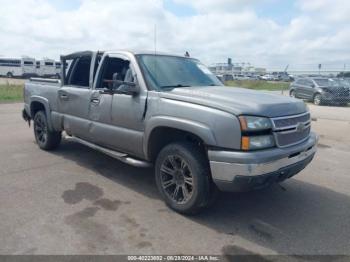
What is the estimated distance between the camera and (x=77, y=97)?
559cm

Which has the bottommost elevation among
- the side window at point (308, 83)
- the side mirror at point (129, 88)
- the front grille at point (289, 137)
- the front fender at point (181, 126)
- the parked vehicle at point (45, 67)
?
→ the front grille at point (289, 137)

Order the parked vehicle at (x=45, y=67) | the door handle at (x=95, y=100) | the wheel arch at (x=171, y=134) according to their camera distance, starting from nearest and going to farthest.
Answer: the wheel arch at (x=171, y=134) < the door handle at (x=95, y=100) < the parked vehicle at (x=45, y=67)

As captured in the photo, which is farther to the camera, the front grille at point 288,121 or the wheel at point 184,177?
the wheel at point 184,177

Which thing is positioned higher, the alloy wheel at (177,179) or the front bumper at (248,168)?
the front bumper at (248,168)

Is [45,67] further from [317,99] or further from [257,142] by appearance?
[257,142]

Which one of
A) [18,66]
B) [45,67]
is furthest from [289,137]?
[45,67]

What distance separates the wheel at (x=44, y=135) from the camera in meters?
6.75

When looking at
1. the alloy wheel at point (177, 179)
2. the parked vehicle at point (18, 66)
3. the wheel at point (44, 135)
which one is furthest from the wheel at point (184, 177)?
the parked vehicle at point (18, 66)

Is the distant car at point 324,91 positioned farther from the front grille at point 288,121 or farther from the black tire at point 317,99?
the front grille at point 288,121

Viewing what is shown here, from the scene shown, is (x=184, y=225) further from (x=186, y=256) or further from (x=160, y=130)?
(x=160, y=130)

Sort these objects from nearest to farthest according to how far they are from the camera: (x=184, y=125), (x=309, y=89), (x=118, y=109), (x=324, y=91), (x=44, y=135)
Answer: (x=184, y=125)
(x=118, y=109)
(x=44, y=135)
(x=324, y=91)
(x=309, y=89)

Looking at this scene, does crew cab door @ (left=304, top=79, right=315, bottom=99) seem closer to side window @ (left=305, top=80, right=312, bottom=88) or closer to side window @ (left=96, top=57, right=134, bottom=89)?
side window @ (left=305, top=80, right=312, bottom=88)

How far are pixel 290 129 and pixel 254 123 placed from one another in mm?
596

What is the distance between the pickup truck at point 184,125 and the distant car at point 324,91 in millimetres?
15614
